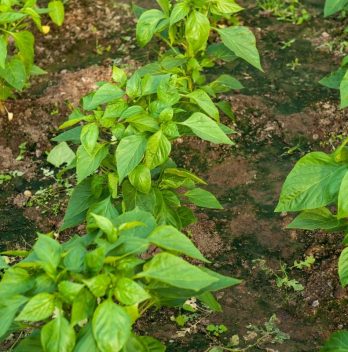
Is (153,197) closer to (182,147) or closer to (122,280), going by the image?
(122,280)

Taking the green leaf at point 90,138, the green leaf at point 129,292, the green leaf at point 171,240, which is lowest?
the green leaf at point 129,292

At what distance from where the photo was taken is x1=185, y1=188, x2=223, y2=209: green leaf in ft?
11.0

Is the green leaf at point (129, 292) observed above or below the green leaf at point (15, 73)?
above

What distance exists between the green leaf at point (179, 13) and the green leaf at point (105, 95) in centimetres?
66

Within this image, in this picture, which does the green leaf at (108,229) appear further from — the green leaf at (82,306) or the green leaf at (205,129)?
the green leaf at (205,129)

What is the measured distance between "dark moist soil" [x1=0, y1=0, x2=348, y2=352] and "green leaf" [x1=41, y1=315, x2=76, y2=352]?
135 centimetres

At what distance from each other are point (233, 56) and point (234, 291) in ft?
4.50

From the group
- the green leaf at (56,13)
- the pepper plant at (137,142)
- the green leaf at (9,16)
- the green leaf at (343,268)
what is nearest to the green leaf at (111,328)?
the pepper plant at (137,142)

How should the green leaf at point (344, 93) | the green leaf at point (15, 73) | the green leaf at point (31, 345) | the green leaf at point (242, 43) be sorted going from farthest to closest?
the green leaf at point (15, 73) < the green leaf at point (242, 43) < the green leaf at point (344, 93) < the green leaf at point (31, 345)

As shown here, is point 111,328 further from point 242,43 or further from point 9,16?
point 9,16

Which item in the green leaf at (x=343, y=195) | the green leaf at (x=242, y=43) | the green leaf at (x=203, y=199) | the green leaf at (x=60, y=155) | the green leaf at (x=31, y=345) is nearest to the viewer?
the green leaf at (x=31, y=345)

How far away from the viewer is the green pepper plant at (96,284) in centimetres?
211

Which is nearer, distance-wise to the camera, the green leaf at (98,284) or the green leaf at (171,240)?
the green leaf at (98,284)

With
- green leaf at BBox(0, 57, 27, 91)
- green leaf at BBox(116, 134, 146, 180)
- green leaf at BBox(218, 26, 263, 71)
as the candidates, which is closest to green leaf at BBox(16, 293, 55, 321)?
green leaf at BBox(116, 134, 146, 180)
